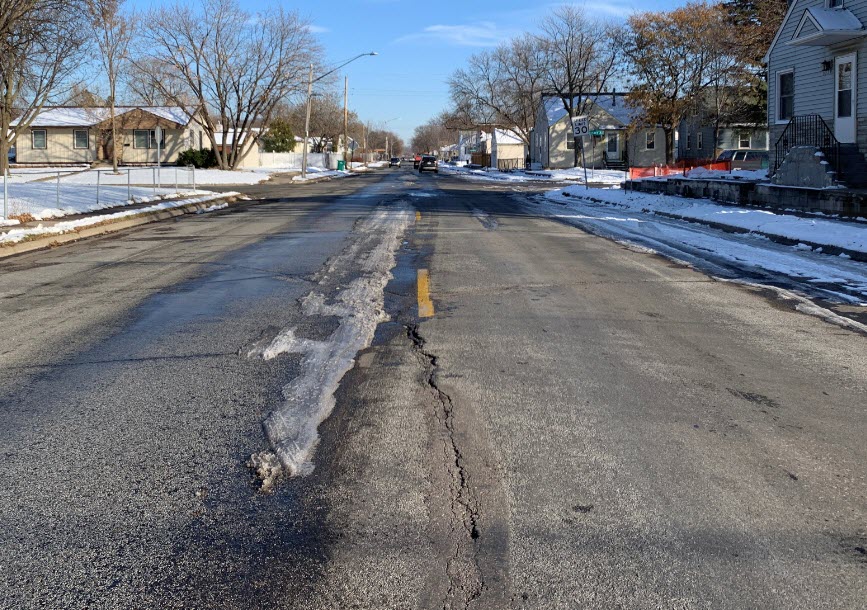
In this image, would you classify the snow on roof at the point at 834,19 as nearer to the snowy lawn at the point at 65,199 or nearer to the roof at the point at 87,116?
the snowy lawn at the point at 65,199

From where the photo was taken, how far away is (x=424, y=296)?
30.2ft

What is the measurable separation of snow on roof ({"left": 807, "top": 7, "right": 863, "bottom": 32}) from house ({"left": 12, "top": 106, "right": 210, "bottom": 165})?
55.3 metres

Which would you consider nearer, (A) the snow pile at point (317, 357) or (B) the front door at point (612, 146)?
(A) the snow pile at point (317, 357)

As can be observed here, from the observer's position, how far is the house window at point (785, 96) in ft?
83.3

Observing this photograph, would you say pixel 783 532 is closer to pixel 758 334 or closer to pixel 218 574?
pixel 218 574

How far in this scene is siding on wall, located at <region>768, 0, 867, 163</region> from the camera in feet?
69.8

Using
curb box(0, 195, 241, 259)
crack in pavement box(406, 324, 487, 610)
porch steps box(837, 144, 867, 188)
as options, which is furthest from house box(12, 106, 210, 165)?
crack in pavement box(406, 324, 487, 610)

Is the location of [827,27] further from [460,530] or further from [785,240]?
[460,530]

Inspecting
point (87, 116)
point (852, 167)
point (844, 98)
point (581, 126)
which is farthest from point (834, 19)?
point (87, 116)

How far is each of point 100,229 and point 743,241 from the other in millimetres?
13240

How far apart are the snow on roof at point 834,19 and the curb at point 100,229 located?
59.2ft

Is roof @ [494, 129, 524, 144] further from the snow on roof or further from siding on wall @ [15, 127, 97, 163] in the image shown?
the snow on roof

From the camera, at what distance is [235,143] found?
6297 cm

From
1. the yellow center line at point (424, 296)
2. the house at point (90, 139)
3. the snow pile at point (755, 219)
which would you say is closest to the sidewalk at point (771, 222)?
the snow pile at point (755, 219)
